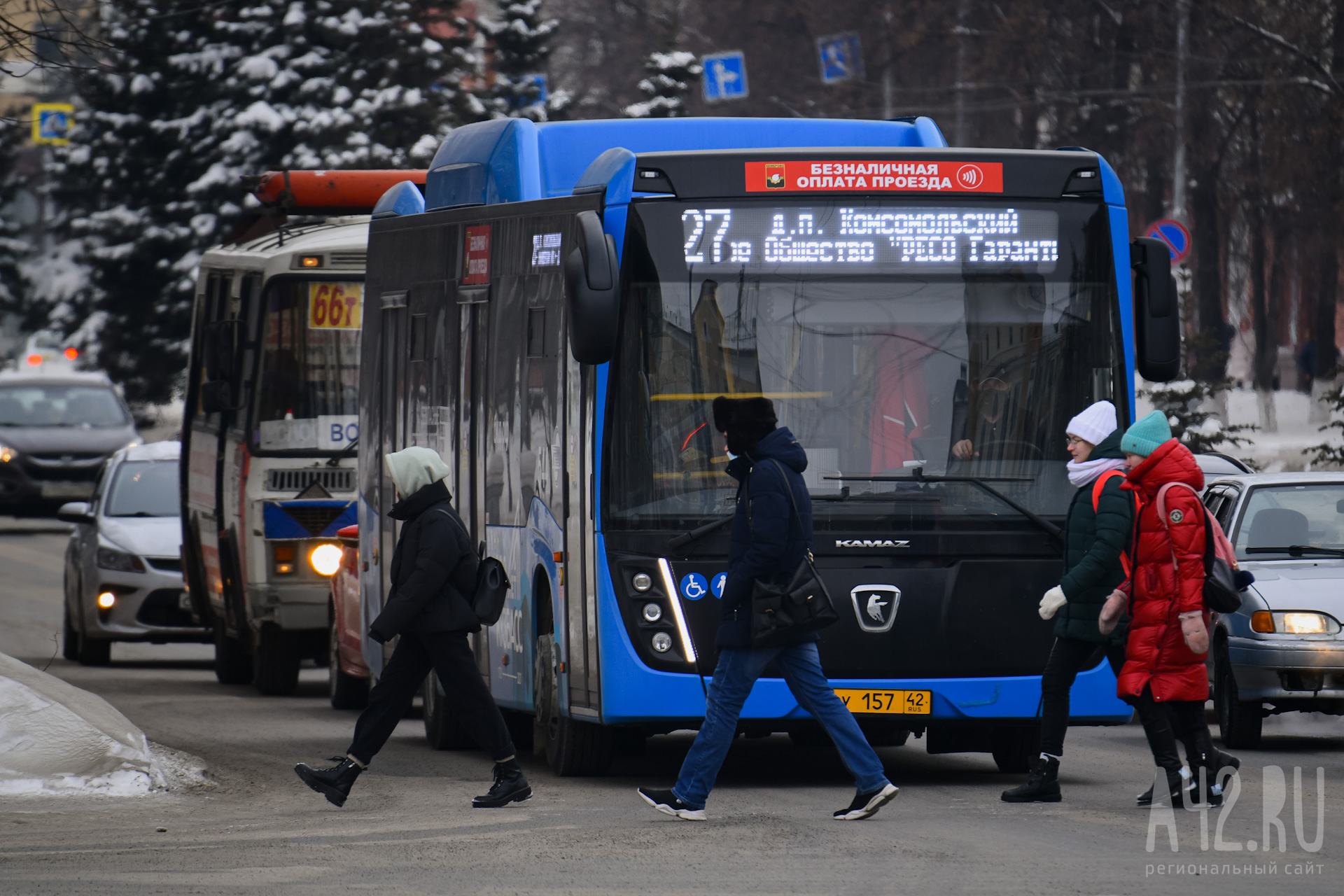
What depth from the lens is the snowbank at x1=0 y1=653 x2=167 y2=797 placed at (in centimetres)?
1121

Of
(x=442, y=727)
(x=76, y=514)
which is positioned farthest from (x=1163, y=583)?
(x=76, y=514)

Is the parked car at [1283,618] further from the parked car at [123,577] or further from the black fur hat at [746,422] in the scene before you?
the parked car at [123,577]

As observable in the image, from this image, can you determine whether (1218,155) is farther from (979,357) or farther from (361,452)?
(979,357)

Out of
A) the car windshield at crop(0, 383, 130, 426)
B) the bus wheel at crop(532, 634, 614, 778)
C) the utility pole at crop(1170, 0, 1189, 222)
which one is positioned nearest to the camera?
the bus wheel at crop(532, 634, 614, 778)

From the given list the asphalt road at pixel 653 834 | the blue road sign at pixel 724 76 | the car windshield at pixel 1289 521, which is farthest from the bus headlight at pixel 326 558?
the blue road sign at pixel 724 76

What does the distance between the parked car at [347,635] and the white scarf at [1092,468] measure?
20.0 ft

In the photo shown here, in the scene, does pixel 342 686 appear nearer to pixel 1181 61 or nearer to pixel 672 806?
pixel 672 806

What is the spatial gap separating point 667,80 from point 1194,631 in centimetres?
3851

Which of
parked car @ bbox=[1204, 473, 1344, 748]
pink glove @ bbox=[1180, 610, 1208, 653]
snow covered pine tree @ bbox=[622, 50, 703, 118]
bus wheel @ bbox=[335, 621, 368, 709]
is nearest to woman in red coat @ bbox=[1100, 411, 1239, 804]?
pink glove @ bbox=[1180, 610, 1208, 653]

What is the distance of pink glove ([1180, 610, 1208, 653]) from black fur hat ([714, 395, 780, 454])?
1.86 metres

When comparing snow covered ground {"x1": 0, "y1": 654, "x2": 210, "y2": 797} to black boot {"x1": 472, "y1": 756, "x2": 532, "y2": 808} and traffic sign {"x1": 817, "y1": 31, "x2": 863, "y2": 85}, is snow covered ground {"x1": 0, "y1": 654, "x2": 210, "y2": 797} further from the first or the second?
traffic sign {"x1": 817, "y1": 31, "x2": 863, "y2": 85}

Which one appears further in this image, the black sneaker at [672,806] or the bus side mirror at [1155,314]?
the bus side mirror at [1155,314]

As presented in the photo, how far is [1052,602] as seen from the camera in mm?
10633

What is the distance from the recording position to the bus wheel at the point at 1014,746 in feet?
40.5
